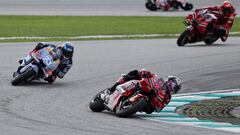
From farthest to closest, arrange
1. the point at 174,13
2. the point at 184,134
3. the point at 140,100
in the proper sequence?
the point at 174,13 < the point at 140,100 < the point at 184,134

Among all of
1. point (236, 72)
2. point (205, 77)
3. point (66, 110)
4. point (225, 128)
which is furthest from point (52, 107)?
point (236, 72)

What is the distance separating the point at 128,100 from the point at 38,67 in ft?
12.5

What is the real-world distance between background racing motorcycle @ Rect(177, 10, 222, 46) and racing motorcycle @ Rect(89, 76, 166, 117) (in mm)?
12666

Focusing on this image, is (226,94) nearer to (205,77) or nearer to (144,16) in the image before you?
(205,77)

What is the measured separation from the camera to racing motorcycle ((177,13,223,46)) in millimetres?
24500

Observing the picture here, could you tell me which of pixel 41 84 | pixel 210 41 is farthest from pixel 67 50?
pixel 210 41

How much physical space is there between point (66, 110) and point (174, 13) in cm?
3096

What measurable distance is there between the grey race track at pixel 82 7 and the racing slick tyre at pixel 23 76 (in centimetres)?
2632

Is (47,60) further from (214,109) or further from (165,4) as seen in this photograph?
(165,4)

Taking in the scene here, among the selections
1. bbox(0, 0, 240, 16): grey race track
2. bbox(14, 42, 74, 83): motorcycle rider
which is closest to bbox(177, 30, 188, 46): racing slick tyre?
bbox(14, 42, 74, 83): motorcycle rider

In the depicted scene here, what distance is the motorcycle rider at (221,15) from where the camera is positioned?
24703mm

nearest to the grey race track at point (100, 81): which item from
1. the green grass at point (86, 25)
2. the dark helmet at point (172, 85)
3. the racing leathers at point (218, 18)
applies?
the racing leathers at point (218, 18)

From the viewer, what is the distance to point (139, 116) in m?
11.7

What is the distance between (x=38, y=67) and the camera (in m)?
14.9
